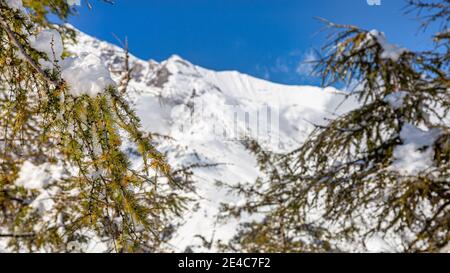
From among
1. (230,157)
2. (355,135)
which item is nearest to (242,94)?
(230,157)

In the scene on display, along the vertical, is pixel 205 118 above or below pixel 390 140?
above

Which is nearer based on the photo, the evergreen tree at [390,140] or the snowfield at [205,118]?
the snowfield at [205,118]

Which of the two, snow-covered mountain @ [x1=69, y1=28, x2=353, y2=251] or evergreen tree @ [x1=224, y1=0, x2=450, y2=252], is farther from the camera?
snow-covered mountain @ [x1=69, y1=28, x2=353, y2=251]

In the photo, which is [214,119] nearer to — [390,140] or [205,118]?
[205,118]

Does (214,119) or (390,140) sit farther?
(214,119)

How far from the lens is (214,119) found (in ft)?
198

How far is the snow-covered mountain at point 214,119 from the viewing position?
4758mm

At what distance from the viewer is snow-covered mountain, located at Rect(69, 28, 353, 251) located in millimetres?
4758

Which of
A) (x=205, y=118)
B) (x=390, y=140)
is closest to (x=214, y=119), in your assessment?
(x=205, y=118)

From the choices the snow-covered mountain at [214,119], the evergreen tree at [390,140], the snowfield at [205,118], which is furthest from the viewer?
the snow-covered mountain at [214,119]

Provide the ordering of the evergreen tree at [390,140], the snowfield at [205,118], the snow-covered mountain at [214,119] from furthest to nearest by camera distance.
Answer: the snow-covered mountain at [214,119] < the evergreen tree at [390,140] < the snowfield at [205,118]
